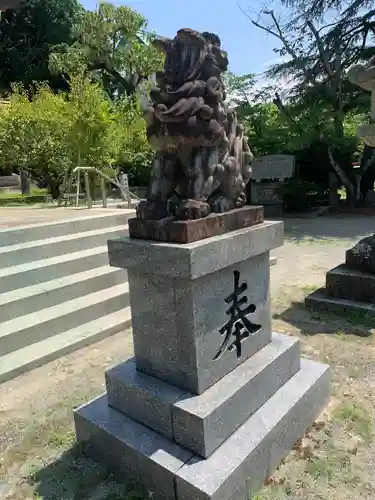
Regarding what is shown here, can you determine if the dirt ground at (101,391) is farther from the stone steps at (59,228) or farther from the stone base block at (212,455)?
the stone steps at (59,228)

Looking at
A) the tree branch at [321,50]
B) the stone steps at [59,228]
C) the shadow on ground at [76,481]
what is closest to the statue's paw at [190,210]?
the shadow on ground at [76,481]

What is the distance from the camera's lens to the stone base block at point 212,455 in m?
1.85

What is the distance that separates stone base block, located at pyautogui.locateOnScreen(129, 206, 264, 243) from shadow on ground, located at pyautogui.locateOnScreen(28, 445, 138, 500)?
4.31 feet

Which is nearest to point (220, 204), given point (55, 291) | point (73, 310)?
point (73, 310)

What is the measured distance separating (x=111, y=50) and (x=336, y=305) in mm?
18643

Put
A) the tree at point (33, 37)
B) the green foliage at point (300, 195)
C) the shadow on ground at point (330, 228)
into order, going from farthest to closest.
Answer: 1. the tree at point (33, 37)
2. the green foliage at point (300, 195)
3. the shadow on ground at point (330, 228)

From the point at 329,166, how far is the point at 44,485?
1314cm

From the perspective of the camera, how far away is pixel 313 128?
11.6 metres

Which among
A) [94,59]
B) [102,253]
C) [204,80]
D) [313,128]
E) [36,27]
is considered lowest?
[102,253]

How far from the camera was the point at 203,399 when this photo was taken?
79.9 inches

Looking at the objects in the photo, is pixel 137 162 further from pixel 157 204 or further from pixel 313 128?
pixel 157 204

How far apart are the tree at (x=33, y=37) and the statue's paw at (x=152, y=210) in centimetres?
2358

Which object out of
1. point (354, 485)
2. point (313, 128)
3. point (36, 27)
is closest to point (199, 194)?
point (354, 485)

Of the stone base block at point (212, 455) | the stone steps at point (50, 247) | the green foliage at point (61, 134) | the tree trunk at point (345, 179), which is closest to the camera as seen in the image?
the stone base block at point (212, 455)
